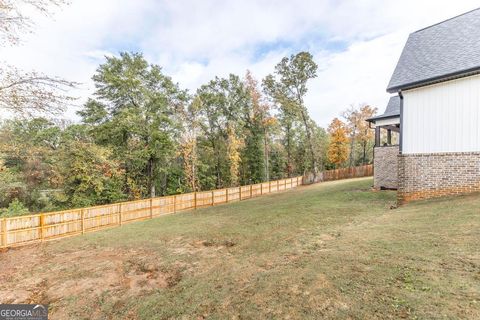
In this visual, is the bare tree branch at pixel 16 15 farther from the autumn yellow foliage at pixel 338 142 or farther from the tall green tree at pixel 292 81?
the autumn yellow foliage at pixel 338 142

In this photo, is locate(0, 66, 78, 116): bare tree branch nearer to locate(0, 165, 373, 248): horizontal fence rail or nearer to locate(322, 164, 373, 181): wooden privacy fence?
locate(0, 165, 373, 248): horizontal fence rail

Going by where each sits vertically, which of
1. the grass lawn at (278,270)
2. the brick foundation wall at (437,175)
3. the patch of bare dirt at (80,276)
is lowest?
the patch of bare dirt at (80,276)

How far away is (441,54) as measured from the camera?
9438 millimetres

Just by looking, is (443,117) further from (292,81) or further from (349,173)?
(349,173)

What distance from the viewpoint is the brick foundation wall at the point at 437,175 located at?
314 inches

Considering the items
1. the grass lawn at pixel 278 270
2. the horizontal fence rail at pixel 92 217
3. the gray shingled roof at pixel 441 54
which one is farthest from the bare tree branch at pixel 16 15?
the gray shingled roof at pixel 441 54

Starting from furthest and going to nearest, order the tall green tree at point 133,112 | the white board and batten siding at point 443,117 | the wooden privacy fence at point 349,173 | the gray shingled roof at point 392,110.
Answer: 1. the wooden privacy fence at point 349,173
2. the tall green tree at point 133,112
3. the gray shingled roof at point 392,110
4. the white board and batten siding at point 443,117

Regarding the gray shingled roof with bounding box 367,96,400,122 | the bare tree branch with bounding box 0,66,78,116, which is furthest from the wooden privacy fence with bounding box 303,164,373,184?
the bare tree branch with bounding box 0,66,78,116

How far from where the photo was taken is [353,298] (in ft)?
10.6

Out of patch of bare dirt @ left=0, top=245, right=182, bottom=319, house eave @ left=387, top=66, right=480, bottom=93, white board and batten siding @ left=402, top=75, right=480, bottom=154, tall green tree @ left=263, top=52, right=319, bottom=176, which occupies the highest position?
tall green tree @ left=263, top=52, right=319, bottom=176

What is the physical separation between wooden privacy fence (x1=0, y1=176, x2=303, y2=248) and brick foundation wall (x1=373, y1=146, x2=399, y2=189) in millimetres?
10763

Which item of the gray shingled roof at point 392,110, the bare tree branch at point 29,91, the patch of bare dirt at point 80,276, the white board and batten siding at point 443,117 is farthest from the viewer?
the gray shingled roof at point 392,110

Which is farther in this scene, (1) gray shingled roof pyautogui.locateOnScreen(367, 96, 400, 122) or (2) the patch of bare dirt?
(1) gray shingled roof pyautogui.locateOnScreen(367, 96, 400, 122)

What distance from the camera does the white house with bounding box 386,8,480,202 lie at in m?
7.98
